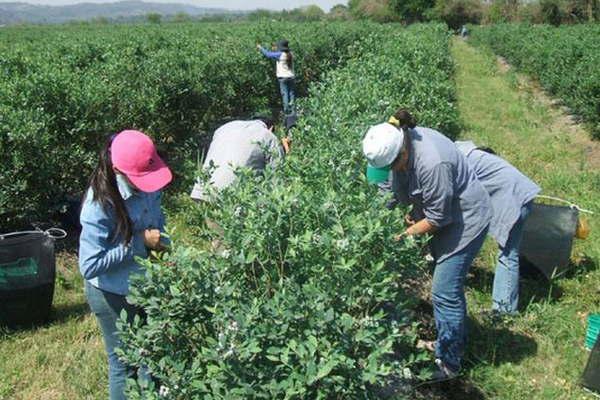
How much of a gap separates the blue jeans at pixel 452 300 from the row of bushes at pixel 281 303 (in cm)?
83

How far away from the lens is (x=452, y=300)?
356 centimetres

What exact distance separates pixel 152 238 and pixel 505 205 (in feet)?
8.39

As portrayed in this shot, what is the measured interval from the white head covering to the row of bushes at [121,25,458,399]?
28 cm

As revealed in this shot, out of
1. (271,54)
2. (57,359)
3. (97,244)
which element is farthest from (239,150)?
(271,54)

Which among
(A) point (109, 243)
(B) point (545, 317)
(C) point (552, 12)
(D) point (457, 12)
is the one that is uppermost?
(D) point (457, 12)

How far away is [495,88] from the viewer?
57.6 ft

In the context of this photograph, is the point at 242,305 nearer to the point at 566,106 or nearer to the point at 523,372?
the point at 523,372

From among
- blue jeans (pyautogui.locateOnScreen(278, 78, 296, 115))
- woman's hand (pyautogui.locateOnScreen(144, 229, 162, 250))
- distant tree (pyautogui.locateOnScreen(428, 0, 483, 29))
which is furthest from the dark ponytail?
distant tree (pyautogui.locateOnScreen(428, 0, 483, 29))

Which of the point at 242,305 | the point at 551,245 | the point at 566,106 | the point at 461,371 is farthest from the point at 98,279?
the point at 566,106

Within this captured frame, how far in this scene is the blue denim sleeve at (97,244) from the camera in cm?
269

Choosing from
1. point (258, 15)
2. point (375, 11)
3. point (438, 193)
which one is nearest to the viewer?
point (438, 193)

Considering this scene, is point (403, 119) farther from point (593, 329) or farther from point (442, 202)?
point (593, 329)

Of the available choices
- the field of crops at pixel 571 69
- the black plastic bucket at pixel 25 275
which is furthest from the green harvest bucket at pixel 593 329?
the field of crops at pixel 571 69

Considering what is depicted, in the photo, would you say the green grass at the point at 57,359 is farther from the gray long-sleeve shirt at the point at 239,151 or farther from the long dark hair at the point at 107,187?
the long dark hair at the point at 107,187
